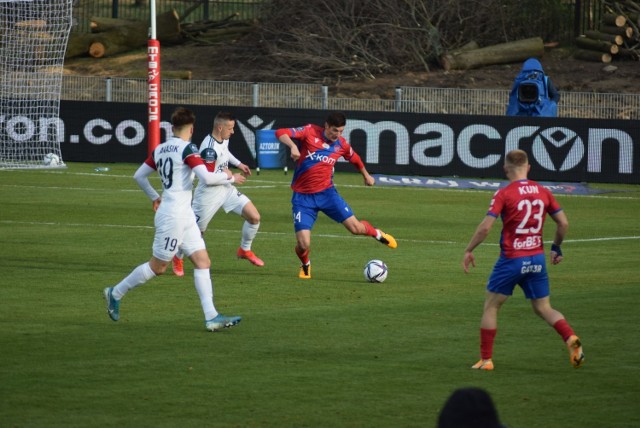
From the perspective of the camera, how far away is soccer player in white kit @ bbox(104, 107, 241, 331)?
448 inches

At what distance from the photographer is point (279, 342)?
10.9m

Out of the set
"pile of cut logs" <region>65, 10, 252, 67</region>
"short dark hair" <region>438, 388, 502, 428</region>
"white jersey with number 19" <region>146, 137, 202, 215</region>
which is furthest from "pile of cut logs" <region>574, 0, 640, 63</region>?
"short dark hair" <region>438, 388, 502, 428</region>

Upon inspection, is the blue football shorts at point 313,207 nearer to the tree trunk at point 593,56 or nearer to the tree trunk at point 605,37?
the tree trunk at point 593,56

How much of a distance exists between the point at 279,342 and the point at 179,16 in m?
40.9

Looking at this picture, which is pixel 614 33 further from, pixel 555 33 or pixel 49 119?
pixel 49 119

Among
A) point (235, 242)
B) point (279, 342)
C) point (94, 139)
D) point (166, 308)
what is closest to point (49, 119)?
point (94, 139)

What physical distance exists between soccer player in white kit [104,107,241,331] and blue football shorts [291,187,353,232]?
3.52m

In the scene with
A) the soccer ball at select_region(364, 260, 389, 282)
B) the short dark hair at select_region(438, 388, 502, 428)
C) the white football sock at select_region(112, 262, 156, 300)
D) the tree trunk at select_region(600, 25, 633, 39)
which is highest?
the tree trunk at select_region(600, 25, 633, 39)

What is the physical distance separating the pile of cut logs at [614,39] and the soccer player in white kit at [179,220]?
31128 millimetres

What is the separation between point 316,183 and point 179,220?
4.07 meters

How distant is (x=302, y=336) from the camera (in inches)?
441

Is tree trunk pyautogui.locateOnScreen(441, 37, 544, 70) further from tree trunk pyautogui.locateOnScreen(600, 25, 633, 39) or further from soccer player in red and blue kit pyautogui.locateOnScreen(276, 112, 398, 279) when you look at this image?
soccer player in red and blue kit pyautogui.locateOnScreen(276, 112, 398, 279)

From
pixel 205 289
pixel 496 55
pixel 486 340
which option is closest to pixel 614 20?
pixel 496 55

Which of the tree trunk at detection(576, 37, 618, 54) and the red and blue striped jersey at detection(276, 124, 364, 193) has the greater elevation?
the tree trunk at detection(576, 37, 618, 54)
